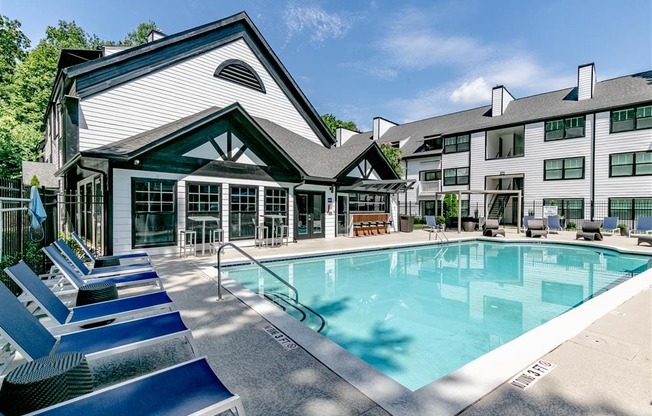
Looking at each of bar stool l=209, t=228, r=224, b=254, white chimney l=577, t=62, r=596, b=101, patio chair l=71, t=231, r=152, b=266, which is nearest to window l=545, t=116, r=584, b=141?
white chimney l=577, t=62, r=596, b=101

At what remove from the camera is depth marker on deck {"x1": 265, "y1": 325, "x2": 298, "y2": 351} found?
11.7 feet

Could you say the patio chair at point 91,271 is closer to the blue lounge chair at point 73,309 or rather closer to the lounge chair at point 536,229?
the blue lounge chair at point 73,309

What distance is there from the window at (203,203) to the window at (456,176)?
74.2ft

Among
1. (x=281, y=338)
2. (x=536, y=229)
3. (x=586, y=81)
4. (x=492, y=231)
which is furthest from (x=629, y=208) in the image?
(x=281, y=338)

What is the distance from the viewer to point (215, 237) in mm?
11164

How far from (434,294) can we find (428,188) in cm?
2345

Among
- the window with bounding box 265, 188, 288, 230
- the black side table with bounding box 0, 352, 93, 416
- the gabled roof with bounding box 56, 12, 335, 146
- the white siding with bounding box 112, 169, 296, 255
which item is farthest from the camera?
the window with bounding box 265, 188, 288, 230

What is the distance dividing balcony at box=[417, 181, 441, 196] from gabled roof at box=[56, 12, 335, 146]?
1551 cm

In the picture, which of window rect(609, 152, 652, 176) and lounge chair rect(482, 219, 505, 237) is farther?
window rect(609, 152, 652, 176)

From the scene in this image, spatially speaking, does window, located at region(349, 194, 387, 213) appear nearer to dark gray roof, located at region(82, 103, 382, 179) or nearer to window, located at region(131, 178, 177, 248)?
dark gray roof, located at region(82, 103, 382, 179)

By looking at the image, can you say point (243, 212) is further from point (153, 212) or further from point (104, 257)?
point (104, 257)

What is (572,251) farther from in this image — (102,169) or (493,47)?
(102,169)

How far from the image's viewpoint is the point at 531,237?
53.2 feet

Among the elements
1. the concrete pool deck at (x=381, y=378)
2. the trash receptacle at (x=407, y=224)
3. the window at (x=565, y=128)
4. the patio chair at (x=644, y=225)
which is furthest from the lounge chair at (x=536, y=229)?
the concrete pool deck at (x=381, y=378)
